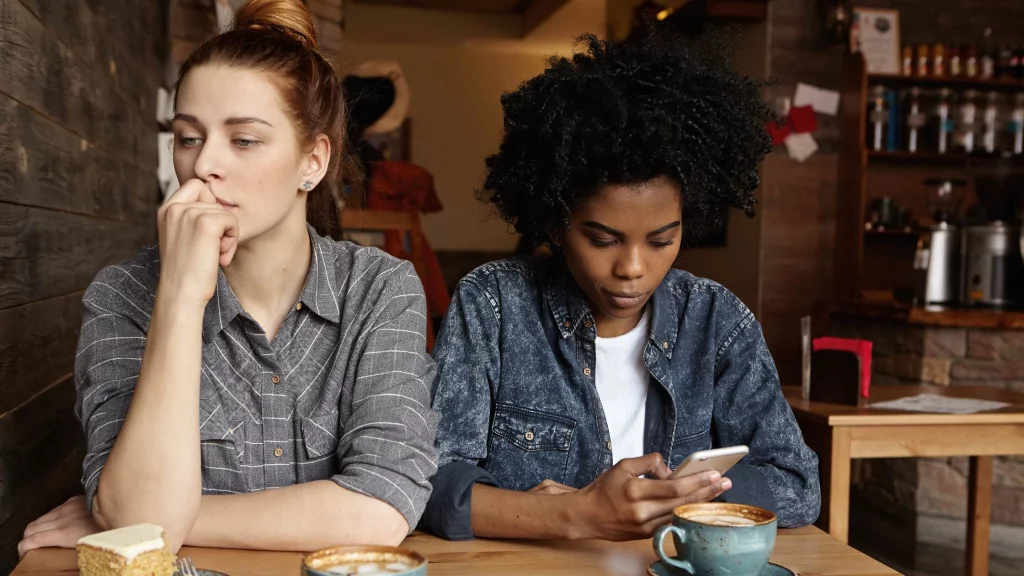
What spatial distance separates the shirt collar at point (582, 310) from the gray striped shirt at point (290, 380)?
0.31m

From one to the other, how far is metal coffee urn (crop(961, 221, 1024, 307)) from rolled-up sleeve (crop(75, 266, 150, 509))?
377cm

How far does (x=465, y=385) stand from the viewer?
1.58 m

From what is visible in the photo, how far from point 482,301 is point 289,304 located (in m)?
0.35

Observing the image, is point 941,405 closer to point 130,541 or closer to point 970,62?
point 130,541

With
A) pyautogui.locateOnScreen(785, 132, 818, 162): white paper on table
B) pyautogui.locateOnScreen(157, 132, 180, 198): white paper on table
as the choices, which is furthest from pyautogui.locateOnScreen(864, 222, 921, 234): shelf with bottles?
pyautogui.locateOnScreen(157, 132, 180, 198): white paper on table

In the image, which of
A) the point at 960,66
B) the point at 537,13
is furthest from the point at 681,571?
the point at 537,13

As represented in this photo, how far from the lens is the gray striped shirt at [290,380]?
1.33m

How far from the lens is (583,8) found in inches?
345

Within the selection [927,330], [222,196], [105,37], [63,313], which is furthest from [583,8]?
[222,196]

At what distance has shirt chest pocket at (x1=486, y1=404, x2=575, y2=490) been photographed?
1.60 meters

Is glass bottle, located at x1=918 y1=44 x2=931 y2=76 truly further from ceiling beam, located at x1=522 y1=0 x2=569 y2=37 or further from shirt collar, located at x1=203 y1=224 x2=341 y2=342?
shirt collar, located at x1=203 y1=224 x2=341 y2=342

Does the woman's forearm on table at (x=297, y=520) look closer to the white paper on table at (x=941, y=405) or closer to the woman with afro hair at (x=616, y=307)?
the woman with afro hair at (x=616, y=307)

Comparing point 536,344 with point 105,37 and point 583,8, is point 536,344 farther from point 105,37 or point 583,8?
point 583,8

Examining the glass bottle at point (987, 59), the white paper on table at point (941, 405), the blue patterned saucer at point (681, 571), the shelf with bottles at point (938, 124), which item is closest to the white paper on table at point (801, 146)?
the shelf with bottles at point (938, 124)
